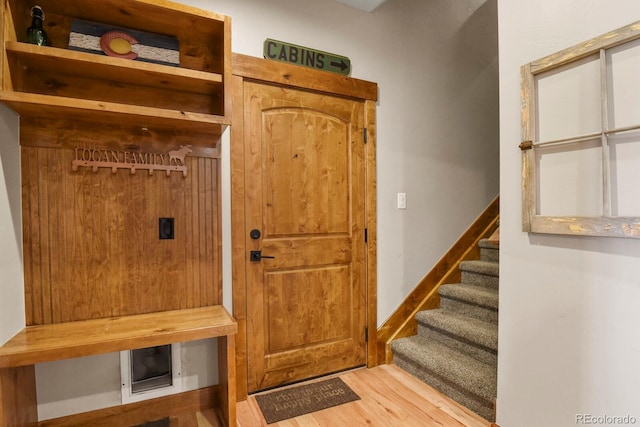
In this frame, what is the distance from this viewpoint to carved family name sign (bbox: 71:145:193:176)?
1696 mm

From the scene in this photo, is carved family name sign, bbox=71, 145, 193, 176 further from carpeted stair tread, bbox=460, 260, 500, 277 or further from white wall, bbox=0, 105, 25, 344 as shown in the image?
carpeted stair tread, bbox=460, 260, 500, 277

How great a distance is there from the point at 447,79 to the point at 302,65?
4.51ft

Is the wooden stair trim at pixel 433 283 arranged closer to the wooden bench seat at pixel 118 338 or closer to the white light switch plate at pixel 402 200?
the white light switch plate at pixel 402 200

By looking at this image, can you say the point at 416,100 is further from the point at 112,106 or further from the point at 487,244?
the point at 112,106

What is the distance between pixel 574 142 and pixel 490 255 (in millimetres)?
1682

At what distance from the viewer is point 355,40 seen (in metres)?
2.40

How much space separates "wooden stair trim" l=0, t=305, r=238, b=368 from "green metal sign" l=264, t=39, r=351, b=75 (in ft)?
5.41

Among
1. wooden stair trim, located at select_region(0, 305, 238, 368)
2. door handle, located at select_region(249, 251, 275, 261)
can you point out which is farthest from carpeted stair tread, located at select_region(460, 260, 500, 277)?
wooden stair trim, located at select_region(0, 305, 238, 368)

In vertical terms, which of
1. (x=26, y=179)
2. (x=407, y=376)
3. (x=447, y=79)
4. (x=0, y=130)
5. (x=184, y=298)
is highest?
(x=447, y=79)

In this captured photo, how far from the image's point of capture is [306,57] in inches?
87.6

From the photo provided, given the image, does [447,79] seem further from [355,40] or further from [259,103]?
[259,103]

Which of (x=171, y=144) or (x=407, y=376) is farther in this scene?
(x=407, y=376)

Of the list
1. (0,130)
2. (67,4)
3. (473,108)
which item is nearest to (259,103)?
(67,4)

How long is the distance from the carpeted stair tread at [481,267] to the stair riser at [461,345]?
0.60 metres
